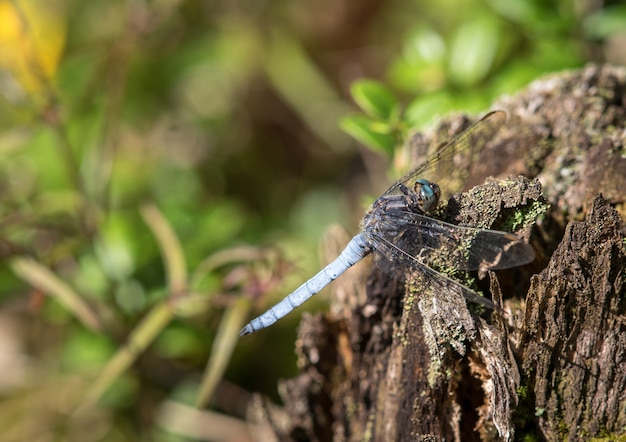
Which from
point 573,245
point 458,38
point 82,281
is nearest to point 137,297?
point 82,281

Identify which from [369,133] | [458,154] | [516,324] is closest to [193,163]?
[369,133]

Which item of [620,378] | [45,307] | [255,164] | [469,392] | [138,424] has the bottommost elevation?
[620,378]

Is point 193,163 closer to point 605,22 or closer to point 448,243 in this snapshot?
point 605,22

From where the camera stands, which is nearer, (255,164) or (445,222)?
(445,222)

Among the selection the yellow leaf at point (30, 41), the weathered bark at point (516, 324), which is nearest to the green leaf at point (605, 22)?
the weathered bark at point (516, 324)

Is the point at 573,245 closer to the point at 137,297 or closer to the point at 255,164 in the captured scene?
the point at 137,297
